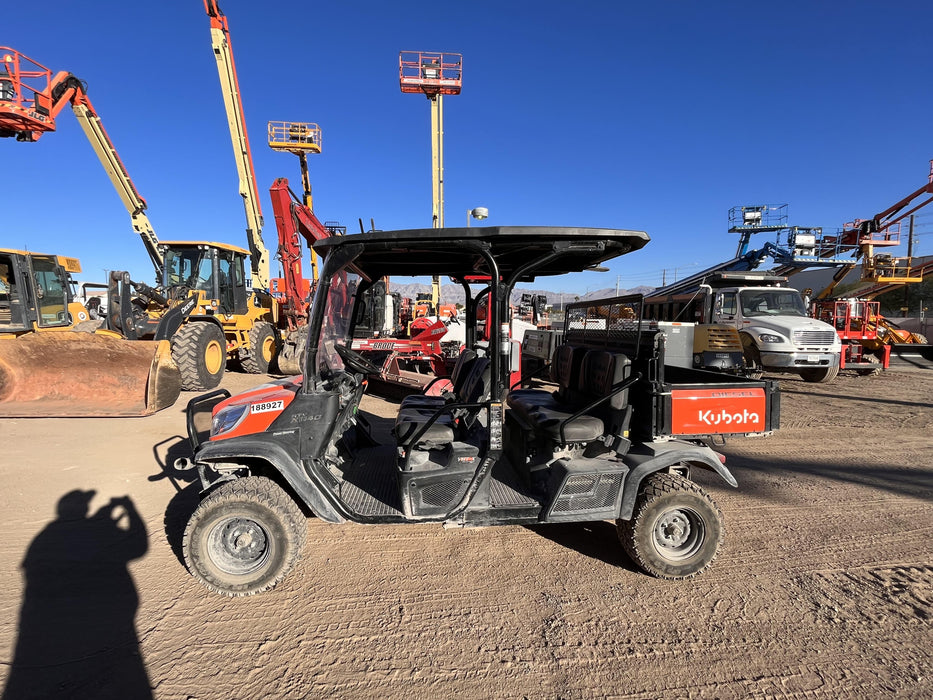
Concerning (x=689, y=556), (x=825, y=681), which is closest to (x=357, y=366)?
(x=689, y=556)

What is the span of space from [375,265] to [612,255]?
178 cm

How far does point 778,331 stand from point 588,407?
8573 mm

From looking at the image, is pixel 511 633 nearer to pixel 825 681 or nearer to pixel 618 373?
pixel 825 681

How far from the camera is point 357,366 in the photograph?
10.8ft

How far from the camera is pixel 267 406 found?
283cm

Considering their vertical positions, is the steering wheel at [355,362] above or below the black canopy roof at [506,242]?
below

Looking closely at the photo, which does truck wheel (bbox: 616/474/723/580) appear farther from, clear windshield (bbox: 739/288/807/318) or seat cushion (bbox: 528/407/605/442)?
clear windshield (bbox: 739/288/807/318)

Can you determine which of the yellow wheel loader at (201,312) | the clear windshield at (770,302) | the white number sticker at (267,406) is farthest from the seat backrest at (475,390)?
the clear windshield at (770,302)

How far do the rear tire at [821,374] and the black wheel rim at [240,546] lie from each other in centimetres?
1108

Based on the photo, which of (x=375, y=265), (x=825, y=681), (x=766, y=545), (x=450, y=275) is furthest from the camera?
(x=450, y=275)

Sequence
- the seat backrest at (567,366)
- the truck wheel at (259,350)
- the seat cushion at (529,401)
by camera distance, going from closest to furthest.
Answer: the seat cushion at (529,401)
the seat backrest at (567,366)
the truck wheel at (259,350)

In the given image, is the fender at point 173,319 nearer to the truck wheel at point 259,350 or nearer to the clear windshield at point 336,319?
the truck wheel at point 259,350

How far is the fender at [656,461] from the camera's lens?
2854 millimetres

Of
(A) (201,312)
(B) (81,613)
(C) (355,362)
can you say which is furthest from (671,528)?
(A) (201,312)
